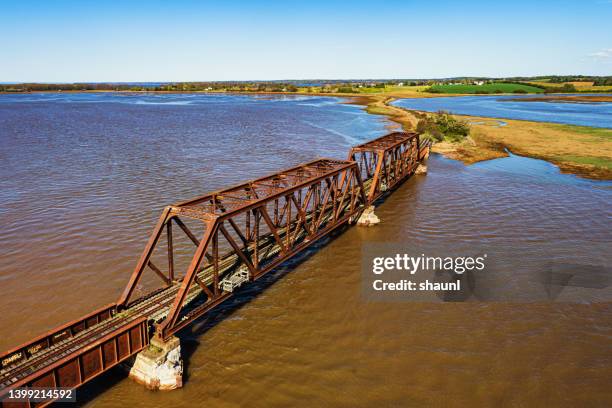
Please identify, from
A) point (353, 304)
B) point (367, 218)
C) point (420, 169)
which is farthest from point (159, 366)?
point (420, 169)

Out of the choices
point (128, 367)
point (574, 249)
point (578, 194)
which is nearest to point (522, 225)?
point (574, 249)

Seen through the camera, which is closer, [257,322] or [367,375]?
[367,375]

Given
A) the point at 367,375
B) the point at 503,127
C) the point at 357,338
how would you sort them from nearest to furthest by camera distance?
the point at 367,375
the point at 357,338
the point at 503,127

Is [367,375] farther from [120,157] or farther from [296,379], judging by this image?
[120,157]

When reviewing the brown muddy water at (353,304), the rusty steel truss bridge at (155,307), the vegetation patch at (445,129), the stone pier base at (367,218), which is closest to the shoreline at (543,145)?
the vegetation patch at (445,129)

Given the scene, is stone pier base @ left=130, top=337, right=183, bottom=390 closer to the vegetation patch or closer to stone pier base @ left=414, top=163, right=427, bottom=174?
stone pier base @ left=414, top=163, right=427, bottom=174

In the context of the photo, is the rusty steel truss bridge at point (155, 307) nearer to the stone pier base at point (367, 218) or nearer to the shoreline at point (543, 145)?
the stone pier base at point (367, 218)
